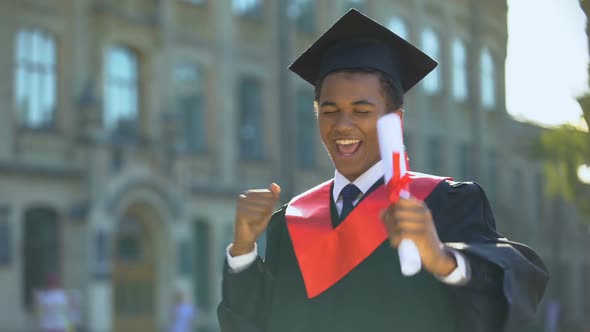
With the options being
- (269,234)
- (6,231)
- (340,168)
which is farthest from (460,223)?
(6,231)

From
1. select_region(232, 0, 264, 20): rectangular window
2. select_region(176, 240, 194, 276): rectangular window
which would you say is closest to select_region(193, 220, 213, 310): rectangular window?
select_region(176, 240, 194, 276): rectangular window

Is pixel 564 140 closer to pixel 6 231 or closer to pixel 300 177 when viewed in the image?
pixel 6 231

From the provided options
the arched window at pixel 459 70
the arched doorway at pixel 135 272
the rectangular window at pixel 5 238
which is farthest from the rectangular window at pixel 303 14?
Answer: the rectangular window at pixel 5 238

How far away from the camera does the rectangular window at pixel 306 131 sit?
98.2 ft

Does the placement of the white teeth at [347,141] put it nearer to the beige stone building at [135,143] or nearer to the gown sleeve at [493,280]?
the gown sleeve at [493,280]

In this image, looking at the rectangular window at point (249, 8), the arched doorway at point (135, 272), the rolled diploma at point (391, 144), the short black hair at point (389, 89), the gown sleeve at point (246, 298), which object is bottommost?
the arched doorway at point (135, 272)

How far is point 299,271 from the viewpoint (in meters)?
3.64

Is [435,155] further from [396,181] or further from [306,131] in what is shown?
[396,181]

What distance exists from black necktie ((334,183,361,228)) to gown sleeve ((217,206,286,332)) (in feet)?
1.00

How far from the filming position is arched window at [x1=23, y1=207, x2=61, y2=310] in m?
21.9

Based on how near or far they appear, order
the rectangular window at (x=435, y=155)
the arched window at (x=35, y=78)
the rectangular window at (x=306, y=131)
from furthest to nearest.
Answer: the rectangular window at (x=435, y=155) < the rectangular window at (x=306, y=131) < the arched window at (x=35, y=78)

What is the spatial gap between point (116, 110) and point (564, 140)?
38.5ft

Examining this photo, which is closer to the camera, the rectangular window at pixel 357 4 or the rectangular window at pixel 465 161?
the rectangular window at pixel 357 4

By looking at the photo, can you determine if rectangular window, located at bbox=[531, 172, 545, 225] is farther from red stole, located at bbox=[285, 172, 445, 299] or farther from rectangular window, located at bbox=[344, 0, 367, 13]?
red stole, located at bbox=[285, 172, 445, 299]
